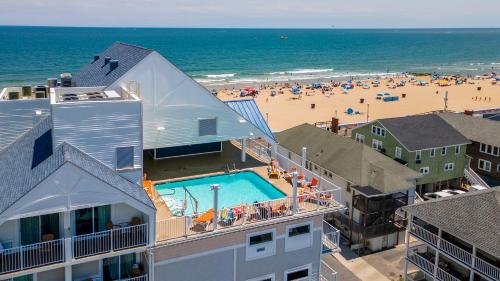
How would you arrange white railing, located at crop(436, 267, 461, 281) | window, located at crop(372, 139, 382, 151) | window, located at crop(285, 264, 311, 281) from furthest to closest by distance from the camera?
window, located at crop(372, 139, 382, 151) → white railing, located at crop(436, 267, 461, 281) → window, located at crop(285, 264, 311, 281)

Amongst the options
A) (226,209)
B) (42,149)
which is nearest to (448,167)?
(226,209)

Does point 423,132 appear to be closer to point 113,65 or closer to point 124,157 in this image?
point 113,65

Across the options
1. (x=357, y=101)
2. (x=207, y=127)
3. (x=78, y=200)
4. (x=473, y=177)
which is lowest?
(x=473, y=177)

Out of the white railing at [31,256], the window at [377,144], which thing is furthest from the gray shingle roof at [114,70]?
the window at [377,144]

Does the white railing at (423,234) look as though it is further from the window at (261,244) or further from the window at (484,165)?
the window at (484,165)

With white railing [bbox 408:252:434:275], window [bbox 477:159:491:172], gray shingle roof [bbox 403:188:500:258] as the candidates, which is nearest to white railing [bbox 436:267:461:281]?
white railing [bbox 408:252:434:275]

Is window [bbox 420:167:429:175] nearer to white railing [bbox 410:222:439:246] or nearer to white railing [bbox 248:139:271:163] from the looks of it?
white railing [bbox 410:222:439:246]

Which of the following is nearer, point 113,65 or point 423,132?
point 113,65
